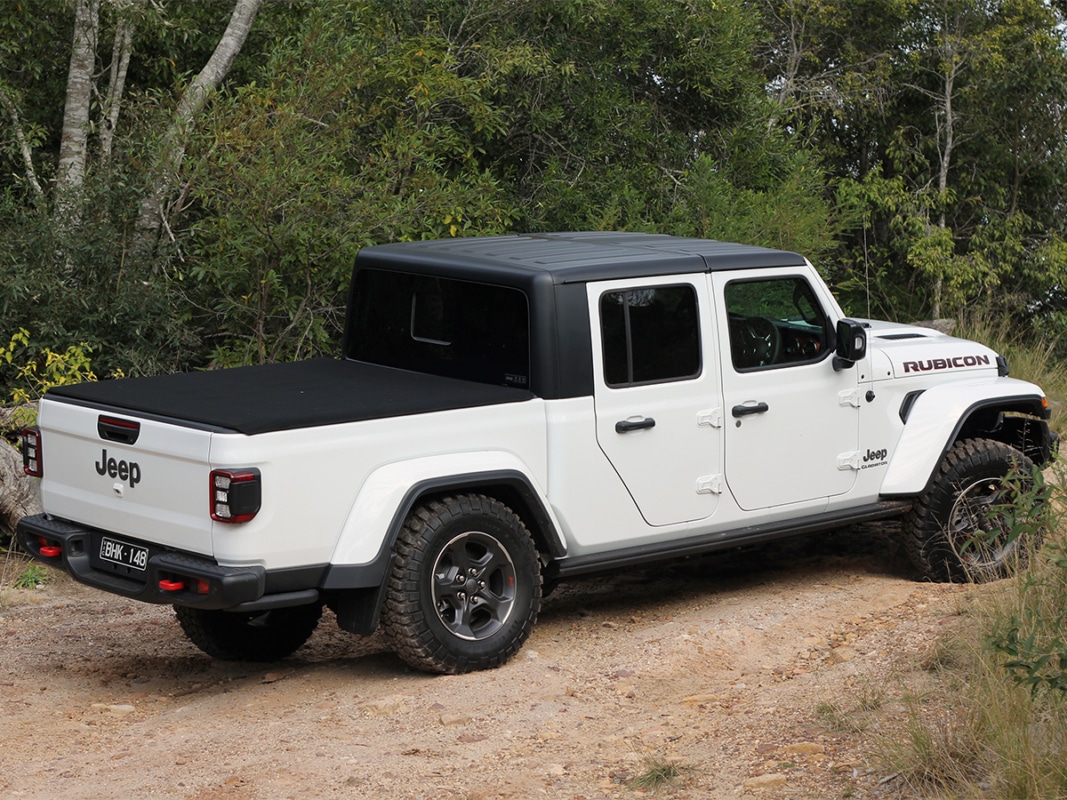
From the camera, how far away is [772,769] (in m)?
4.45

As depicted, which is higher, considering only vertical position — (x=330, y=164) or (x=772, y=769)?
(x=330, y=164)

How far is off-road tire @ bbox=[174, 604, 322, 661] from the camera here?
6160 millimetres

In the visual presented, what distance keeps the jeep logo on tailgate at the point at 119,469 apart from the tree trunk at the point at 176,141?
4.72 m

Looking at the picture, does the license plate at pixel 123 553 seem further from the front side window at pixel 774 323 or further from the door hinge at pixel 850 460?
the door hinge at pixel 850 460

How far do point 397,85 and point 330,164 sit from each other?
60.3 inches

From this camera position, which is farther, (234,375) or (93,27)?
(93,27)

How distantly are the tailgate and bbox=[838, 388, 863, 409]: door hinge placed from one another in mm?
3120

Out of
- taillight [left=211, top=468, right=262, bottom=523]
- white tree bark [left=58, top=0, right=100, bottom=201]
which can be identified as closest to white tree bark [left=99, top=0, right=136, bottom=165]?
white tree bark [left=58, top=0, right=100, bottom=201]

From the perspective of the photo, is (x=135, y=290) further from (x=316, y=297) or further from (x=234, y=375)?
(x=234, y=375)

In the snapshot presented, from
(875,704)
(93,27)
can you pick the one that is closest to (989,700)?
(875,704)

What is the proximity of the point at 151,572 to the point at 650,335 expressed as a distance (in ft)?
7.57

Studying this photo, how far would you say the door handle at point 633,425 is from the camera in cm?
584

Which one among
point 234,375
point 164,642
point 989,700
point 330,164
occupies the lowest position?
point 164,642

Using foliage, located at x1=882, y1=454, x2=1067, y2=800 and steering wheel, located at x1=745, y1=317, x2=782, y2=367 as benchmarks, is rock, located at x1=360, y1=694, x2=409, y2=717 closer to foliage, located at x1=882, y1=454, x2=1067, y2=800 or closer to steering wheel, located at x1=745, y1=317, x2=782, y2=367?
foliage, located at x1=882, y1=454, x2=1067, y2=800
